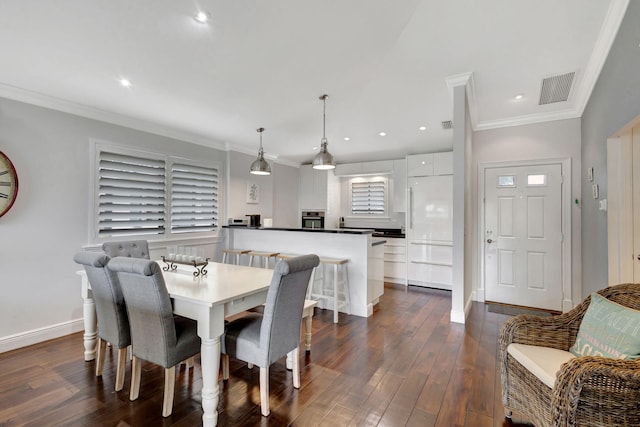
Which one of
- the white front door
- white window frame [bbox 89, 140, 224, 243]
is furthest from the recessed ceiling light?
the white front door

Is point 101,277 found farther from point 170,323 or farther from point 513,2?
point 513,2

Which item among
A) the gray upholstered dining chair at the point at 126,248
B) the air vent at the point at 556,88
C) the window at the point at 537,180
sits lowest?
the gray upholstered dining chair at the point at 126,248

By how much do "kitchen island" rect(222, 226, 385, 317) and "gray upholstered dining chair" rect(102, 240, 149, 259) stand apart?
5.35 ft

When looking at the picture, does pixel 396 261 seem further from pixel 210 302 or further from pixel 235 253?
pixel 210 302

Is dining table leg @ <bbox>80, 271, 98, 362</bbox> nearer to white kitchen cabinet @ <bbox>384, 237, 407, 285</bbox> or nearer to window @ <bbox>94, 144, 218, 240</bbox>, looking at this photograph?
window @ <bbox>94, 144, 218, 240</bbox>

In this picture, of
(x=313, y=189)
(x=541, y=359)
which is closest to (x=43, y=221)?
(x=541, y=359)

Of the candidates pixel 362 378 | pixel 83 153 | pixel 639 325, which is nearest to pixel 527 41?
pixel 639 325

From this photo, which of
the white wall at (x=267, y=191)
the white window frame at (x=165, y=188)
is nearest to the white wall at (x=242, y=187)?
the white wall at (x=267, y=191)

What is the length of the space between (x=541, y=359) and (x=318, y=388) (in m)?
1.40

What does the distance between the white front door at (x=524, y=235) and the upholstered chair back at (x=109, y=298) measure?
4.37 metres

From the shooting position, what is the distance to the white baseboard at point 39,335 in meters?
2.78

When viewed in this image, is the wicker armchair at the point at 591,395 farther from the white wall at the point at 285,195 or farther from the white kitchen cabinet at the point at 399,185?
the white wall at the point at 285,195

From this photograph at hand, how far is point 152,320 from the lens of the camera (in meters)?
1.81

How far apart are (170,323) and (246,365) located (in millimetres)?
950
